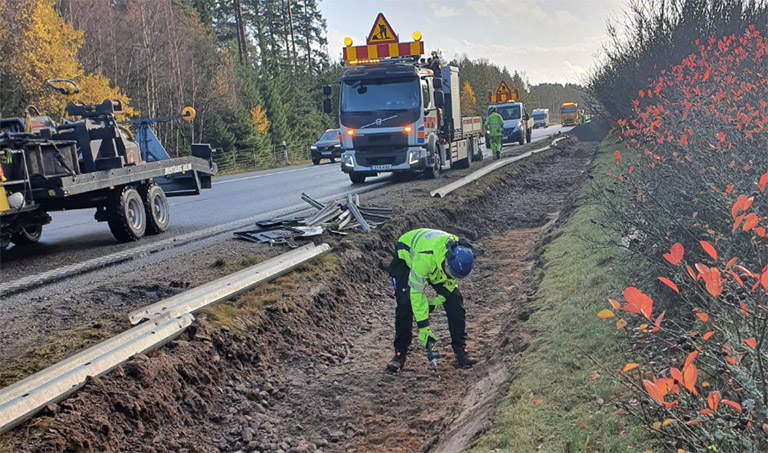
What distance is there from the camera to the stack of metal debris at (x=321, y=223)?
30.7 ft

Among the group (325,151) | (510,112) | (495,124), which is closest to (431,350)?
(495,124)

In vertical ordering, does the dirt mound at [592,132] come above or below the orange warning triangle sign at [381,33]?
below

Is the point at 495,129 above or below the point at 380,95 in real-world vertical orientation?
below

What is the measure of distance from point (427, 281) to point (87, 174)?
18.3 feet

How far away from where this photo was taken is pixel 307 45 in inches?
2323

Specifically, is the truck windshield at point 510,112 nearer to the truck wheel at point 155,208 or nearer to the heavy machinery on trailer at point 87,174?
Result: the heavy machinery on trailer at point 87,174

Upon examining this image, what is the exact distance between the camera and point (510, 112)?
36.8m

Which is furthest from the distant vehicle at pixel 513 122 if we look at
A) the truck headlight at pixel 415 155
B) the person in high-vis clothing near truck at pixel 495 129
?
the truck headlight at pixel 415 155

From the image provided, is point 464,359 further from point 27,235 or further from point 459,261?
point 27,235

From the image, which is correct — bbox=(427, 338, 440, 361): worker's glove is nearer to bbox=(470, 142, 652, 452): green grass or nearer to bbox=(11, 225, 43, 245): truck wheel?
bbox=(470, 142, 652, 452): green grass

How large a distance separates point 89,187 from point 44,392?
554cm

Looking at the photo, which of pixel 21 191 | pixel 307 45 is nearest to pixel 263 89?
pixel 307 45

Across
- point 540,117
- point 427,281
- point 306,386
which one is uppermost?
point 540,117

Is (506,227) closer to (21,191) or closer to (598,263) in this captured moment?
(598,263)
